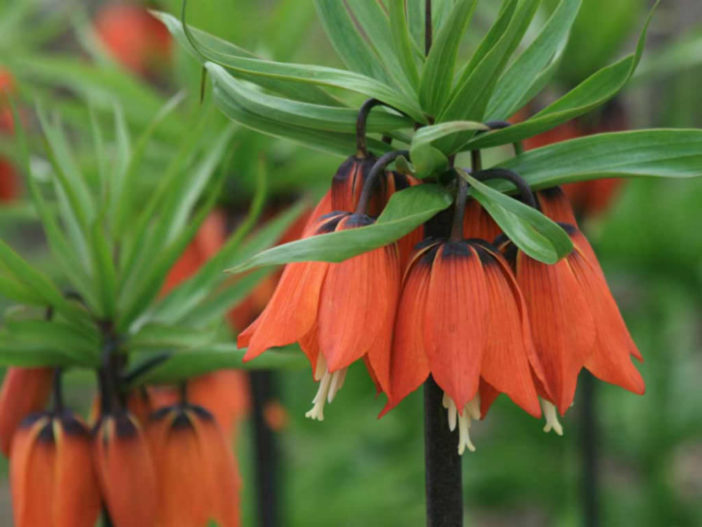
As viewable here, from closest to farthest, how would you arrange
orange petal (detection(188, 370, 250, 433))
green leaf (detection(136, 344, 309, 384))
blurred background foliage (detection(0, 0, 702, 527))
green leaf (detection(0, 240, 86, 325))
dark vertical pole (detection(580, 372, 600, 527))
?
green leaf (detection(0, 240, 86, 325)) < green leaf (detection(136, 344, 309, 384)) < orange petal (detection(188, 370, 250, 433)) < dark vertical pole (detection(580, 372, 600, 527)) < blurred background foliage (detection(0, 0, 702, 527))

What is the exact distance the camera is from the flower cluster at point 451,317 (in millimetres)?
836

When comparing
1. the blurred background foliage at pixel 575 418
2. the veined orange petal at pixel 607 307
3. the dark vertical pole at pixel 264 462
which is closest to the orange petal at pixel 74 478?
the veined orange petal at pixel 607 307

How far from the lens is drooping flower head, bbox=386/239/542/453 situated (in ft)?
2.72

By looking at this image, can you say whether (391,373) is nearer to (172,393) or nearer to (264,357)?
(264,357)

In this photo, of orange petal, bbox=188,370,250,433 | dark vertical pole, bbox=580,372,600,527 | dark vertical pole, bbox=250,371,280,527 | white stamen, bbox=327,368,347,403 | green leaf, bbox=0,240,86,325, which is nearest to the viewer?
white stamen, bbox=327,368,347,403

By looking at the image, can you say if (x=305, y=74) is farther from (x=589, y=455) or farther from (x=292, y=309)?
(x=589, y=455)

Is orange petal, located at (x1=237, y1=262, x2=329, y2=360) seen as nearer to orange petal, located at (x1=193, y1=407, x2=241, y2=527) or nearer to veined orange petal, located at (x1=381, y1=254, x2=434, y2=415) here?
veined orange petal, located at (x1=381, y1=254, x2=434, y2=415)

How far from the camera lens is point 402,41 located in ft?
2.90

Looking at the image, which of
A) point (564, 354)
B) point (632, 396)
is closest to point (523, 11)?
point (564, 354)

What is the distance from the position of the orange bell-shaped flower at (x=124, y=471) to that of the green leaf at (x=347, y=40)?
46 centimetres

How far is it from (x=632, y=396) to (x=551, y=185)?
2.71m

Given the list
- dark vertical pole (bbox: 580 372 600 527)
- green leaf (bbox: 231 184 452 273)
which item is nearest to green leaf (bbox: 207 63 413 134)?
green leaf (bbox: 231 184 452 273)

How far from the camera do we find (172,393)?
1.72m

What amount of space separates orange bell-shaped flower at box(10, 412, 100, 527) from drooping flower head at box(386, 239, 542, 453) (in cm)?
45
